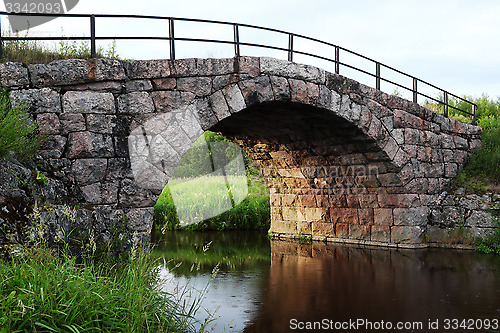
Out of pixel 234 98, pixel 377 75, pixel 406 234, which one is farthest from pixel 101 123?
pixel 406 234

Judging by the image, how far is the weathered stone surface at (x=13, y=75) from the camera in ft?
22.1

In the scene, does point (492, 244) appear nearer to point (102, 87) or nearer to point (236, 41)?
point (236, 41)

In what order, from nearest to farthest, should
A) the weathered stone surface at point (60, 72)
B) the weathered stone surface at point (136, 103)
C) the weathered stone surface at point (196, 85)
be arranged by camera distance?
the weathered stone surface at point (60, 72)
the weathered stone surface at point (136, 103)
the weathered stone surface at point (196, 85)

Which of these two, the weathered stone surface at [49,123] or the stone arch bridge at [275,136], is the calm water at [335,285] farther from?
the weathered stone surface at [49,123]

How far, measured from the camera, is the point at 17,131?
6297 mm

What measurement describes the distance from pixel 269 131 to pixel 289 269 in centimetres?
397

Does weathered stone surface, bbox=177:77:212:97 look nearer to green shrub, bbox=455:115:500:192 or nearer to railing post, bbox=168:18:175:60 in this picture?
railing post, bbox=168:18:175:60

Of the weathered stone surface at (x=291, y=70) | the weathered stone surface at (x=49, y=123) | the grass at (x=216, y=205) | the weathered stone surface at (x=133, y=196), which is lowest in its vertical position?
the grass at (x=216, y=205)

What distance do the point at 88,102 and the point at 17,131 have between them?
117 centimetres

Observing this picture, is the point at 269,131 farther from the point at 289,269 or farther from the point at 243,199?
the point at 243,199

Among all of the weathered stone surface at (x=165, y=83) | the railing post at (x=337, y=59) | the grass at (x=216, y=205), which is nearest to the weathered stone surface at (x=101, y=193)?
the weathered stone surface at (x=165, y=83)

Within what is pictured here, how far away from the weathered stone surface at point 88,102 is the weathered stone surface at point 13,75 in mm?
612

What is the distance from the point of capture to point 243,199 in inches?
685

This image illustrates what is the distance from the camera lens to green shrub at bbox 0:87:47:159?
5980 millimetres
